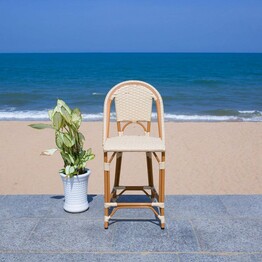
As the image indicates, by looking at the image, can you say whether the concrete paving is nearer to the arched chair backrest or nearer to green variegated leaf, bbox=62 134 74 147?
green variegated leaf, bbox=62 134 74 147

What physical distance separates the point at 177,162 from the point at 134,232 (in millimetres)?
4019

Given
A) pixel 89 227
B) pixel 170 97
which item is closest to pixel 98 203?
pixel 89 227

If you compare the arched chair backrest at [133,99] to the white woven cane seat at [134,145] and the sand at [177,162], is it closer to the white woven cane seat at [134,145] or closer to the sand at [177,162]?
the white woven cane seat at [134,145]

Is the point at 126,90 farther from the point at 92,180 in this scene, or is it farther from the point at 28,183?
the point at 28,183

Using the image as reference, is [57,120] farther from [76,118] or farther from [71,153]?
[71,153]

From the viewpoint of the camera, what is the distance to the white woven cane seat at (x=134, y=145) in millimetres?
2418

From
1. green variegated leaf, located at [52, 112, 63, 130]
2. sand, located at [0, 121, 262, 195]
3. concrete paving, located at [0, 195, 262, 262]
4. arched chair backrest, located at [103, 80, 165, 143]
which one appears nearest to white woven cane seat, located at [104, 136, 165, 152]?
arched chair backrest, located at [103, 80, 165, 143]

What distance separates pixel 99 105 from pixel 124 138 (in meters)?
12.1

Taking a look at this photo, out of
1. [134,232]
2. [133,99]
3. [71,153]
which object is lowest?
[134,232]

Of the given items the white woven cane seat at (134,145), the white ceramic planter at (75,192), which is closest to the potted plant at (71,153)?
the white ceramic planter at (75,192)

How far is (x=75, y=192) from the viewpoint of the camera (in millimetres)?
2795

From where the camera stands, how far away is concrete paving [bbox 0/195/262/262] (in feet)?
7.43

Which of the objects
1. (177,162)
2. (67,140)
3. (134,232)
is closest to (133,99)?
(67,140)

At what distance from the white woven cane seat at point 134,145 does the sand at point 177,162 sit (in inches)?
98.7
